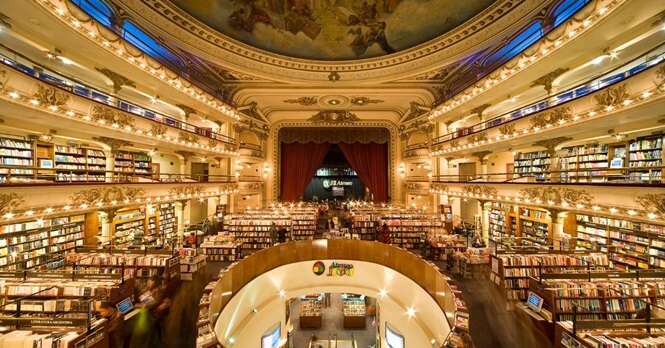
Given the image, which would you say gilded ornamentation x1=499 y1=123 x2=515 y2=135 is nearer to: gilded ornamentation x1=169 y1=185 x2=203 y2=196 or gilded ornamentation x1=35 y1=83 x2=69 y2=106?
gilded ornamentation x1=169 y1=185 x2=203 y2=196

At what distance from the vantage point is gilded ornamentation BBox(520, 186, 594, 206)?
5477 mm

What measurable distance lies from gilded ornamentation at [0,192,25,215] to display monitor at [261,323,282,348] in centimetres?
638

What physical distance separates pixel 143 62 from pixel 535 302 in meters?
11.0

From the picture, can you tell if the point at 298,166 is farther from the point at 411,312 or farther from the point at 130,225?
the point at 411,312

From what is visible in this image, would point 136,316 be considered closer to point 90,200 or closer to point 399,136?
point 90,200

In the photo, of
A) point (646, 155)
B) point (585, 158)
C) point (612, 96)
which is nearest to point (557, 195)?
point (612, 96)

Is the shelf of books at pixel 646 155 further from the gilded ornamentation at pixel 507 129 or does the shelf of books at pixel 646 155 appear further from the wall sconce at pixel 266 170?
the wall sconce at pixel 266 170

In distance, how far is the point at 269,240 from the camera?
9.41 meters

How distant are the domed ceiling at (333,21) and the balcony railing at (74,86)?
3.39 metres

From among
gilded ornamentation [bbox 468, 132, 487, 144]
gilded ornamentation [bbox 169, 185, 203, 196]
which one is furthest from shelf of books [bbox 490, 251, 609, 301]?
gilded ornamentation [bbox 169, 185, 203, 196]

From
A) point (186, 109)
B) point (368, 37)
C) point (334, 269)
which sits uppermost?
point (368, 37)

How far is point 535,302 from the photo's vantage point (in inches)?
180

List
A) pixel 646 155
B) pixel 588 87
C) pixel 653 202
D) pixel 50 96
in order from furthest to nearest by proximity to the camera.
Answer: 1. pixel 646 155
2. pixel 588 87
3. pixel 50 96
4. pixel 653 202

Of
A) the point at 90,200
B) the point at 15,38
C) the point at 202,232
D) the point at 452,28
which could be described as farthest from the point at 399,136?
the point at 15,38
